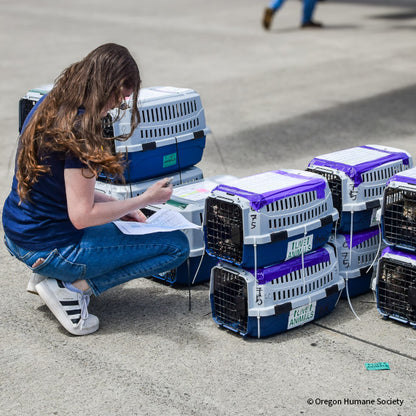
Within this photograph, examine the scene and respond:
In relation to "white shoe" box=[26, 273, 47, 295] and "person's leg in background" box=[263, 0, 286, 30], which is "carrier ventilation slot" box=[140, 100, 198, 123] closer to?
"white shoe" box=[26, 273, 47, 295]

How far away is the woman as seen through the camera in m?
3.54

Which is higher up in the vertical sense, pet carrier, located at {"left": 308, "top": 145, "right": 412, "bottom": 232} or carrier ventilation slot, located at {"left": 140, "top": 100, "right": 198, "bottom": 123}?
carrier ventilation slot, located at {"left": 140, "top": 100, "right": 198, "bottom": 123}

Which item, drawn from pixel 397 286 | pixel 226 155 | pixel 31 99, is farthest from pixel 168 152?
pixel 226 155

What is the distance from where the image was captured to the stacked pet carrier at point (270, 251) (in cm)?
372

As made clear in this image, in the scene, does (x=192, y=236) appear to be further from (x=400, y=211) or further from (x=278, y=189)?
(x=400, y=211)

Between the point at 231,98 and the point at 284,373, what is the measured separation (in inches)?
235

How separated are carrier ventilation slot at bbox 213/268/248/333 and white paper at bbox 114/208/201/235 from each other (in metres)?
0.29

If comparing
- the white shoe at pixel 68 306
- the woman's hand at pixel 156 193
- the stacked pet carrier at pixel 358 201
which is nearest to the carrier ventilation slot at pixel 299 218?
the stacked pet carrier at pixel 358 201

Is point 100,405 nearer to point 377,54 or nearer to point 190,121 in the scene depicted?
point 190,121

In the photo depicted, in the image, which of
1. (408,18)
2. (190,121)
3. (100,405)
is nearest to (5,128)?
(190,121)

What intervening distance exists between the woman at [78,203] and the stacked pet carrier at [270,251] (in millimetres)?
286

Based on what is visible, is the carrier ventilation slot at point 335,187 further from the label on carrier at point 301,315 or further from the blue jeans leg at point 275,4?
the blue jeans leg at point 275,4

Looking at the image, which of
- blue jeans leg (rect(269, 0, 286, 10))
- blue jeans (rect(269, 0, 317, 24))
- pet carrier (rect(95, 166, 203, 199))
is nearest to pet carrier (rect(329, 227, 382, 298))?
pet carrier (rect(95, 166, 203, 199))

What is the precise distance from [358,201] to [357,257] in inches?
12.7
